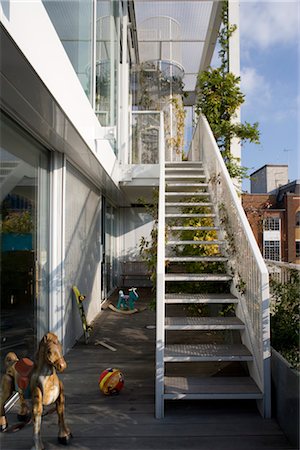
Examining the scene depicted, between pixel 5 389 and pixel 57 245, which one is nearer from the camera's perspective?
pixel 5 389

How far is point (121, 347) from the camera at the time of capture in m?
4.23

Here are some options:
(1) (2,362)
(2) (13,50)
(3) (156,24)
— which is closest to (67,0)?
(2) (13,50)

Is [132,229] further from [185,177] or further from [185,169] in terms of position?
[185,177]

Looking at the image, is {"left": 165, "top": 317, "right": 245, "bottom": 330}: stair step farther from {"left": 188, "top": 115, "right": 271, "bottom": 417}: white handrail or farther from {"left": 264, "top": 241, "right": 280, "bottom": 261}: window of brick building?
{"left": 264, "top": 241, "right": 280, "bottom": 261}: window of brick building

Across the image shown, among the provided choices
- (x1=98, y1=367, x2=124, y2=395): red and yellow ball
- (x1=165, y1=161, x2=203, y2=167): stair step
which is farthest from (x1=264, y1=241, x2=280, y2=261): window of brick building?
(x1=98, y1=367, x2=124, y2=395): red and yellow ball

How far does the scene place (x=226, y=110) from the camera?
20.9 feet

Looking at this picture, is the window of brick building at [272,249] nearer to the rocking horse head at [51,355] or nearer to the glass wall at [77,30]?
the glass wall at [77,30]

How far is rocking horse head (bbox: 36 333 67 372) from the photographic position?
1.99 m

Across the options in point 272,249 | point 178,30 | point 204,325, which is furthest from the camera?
point 272,249

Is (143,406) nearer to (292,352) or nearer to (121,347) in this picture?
(292,352)

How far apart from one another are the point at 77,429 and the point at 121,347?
6.06ft

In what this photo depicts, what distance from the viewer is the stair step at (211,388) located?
2498 mm

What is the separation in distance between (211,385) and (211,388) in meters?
0.05

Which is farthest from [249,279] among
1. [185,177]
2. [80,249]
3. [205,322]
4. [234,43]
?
[234,43]
